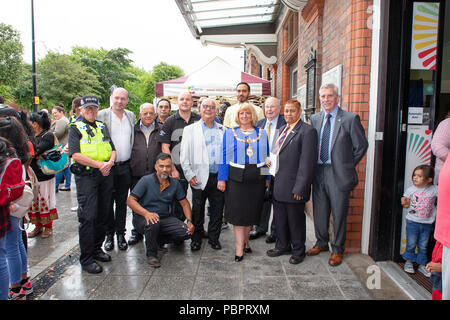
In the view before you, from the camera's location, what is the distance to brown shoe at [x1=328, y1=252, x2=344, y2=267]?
3523 mm

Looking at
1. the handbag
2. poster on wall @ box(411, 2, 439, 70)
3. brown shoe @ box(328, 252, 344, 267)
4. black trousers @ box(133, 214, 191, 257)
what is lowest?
brown shoe @ box(328, 252, 344, 267)

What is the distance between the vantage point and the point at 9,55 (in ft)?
73.5

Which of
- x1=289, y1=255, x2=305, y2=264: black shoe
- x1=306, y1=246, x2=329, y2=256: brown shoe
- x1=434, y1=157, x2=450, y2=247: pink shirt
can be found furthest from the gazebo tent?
x1=434, y1=157, x2=450, y2=247: pink shirt

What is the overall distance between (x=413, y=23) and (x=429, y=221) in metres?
2.04

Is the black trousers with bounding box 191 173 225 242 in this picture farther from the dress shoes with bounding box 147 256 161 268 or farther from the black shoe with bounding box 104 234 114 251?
the black shoe with bounding box 104 234 114 251

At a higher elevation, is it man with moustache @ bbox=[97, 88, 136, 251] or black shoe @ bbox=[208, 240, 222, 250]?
man with moustache @ bbox=[97, 88, 136, 251]

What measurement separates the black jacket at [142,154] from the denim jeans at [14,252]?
1576 millimetres

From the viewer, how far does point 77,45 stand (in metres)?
46.1

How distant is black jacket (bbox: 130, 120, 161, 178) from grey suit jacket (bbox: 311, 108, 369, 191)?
2.18 m

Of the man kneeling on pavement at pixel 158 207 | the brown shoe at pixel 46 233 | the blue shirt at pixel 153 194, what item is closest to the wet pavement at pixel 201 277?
the man kneeling on pavement at pixel 158 207

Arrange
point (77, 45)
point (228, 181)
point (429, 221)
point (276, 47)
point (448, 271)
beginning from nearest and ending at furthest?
point (448, 271)
point (429, 221)
point (228, 181)
point (276, 47)
point (77, 45)

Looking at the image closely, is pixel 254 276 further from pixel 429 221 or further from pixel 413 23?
pixel 413 23

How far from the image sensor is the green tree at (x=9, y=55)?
72.3 ft
